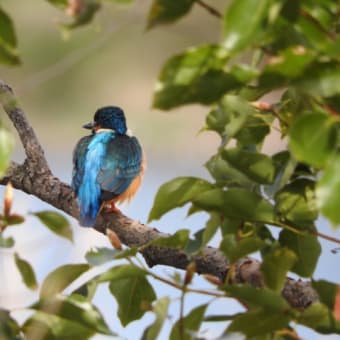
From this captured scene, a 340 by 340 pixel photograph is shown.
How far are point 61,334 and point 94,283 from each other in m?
0.08

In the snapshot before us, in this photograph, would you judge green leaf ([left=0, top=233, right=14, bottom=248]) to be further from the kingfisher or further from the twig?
the kingfisher

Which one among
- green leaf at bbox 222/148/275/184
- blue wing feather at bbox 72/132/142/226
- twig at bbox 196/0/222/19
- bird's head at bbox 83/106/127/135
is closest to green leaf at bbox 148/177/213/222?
green leaf at bbox 222/148/275/184

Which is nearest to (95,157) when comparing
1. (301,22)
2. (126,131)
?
(126,131)

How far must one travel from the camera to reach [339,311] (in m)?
0.73

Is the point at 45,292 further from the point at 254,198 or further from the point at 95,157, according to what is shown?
the point at 95,157

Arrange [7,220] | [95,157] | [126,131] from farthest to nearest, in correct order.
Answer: [126,131], [95,157], [7,220]

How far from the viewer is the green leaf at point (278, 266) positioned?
724 mm

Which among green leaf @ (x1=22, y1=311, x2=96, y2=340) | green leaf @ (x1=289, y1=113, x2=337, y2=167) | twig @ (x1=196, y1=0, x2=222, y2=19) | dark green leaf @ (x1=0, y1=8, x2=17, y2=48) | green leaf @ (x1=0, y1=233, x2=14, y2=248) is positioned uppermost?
twig @ (x1=196, y1=0, x2=222, y2=19)

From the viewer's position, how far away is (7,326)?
657mm

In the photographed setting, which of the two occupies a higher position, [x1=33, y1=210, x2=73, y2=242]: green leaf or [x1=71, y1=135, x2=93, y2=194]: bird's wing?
[x1=33, y1=210, x2=73, y2=242]: green leaf

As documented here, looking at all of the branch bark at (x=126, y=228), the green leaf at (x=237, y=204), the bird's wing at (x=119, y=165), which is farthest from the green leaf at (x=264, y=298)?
the bird's wing at (x=119, y=165)

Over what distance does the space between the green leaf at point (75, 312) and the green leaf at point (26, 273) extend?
34 mm

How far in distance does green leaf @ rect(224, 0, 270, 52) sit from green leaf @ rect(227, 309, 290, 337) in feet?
0.84

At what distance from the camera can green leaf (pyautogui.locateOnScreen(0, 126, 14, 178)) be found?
1.74 ft
